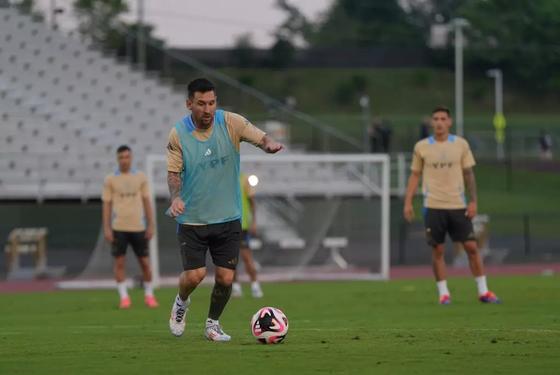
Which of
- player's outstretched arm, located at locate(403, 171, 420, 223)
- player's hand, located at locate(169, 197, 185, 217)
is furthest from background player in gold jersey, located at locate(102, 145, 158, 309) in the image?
player's hand, located at locate(169, 197, 185, 217)

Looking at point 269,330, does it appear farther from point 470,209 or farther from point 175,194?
point 470,209

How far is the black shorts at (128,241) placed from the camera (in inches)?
726

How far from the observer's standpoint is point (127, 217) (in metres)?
18.4

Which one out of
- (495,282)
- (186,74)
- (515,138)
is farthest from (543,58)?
(495,282)

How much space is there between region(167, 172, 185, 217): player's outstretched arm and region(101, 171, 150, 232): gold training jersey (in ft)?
23.4

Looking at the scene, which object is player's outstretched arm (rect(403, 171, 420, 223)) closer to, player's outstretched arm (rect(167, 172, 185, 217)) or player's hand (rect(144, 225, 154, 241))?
player's hand (rect(144, 225, 154, 241))

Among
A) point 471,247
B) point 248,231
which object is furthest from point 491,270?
point 471,247

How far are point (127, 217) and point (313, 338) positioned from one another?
7121mm

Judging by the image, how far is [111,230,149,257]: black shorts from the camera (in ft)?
60.5

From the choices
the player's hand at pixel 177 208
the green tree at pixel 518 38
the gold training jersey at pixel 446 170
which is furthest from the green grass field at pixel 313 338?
the green tree at pixel 518 38

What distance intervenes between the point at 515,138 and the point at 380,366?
49.7 metres

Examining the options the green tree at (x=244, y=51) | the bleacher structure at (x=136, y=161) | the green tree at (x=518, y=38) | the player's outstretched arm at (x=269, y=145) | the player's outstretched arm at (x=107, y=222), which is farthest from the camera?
the green tree at (x=244, y=51)

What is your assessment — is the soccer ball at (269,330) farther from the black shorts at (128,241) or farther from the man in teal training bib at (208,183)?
the black shorts at (128,241)

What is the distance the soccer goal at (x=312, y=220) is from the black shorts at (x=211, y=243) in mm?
12771
